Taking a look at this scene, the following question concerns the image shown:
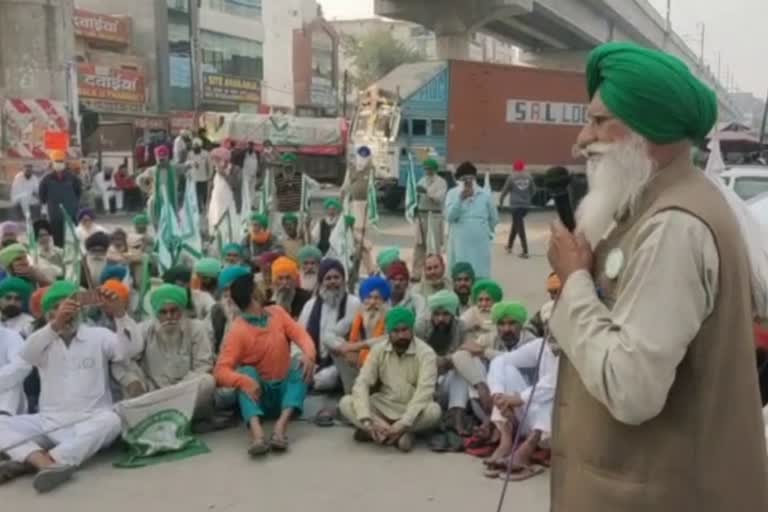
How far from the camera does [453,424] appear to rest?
17.2 ft

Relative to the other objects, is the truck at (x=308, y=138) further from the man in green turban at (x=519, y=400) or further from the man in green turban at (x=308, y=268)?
the man in green turban at (x=519, y=400)

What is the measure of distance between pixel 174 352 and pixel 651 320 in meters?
4.52

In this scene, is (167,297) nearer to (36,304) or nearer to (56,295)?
(56,295)

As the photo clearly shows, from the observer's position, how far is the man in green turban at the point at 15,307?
5.57m

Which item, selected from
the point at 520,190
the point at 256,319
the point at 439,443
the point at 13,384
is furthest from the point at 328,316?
the point at 520,190

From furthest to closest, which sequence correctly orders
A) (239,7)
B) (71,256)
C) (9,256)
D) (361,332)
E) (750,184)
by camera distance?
(239,7), (750,184), (71,256), (9,256), (361,332)

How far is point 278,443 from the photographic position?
504 cm

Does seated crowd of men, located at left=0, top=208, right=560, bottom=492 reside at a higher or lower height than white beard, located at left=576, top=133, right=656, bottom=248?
lower

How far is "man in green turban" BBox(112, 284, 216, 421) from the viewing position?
5371mm

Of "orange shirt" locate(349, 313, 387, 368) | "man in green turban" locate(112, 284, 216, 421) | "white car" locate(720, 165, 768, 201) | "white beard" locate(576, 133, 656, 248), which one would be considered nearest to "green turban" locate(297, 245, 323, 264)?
"orange shirt" locate(349, 313, 387, 368)

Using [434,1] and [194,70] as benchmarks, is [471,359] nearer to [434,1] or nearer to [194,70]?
[434,1]

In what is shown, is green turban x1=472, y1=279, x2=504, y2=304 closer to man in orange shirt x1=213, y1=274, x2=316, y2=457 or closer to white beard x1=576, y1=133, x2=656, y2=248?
man in orange shirt x1=213, y1=274, x2=316, y2=457

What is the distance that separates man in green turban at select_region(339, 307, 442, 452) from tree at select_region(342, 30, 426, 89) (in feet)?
212

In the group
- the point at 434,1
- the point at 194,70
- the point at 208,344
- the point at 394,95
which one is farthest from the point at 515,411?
the point at 194,70
